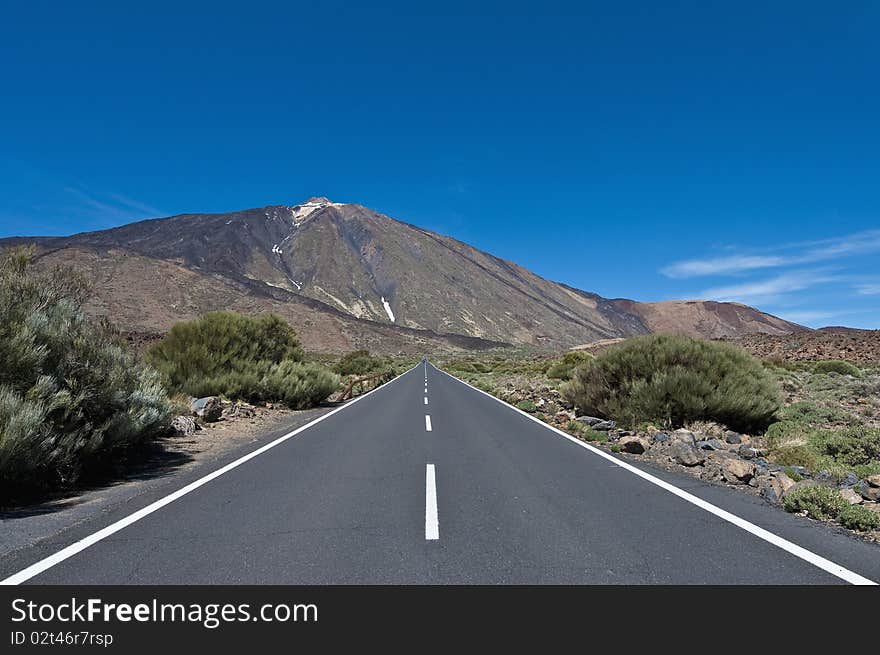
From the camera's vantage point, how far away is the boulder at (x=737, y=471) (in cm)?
766

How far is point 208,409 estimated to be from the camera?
13.4 meters

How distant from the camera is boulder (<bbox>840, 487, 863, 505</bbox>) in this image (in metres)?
6.08

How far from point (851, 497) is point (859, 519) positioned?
0.91 metres

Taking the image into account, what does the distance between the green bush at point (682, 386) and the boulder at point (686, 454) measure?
2.93 meters

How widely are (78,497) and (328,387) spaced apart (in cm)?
1453

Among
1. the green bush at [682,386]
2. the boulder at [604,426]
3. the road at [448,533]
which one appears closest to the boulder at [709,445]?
the road at [448,533]

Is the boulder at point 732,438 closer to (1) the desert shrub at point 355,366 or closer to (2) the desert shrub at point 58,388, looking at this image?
(2) the desert shrub at point 58,388

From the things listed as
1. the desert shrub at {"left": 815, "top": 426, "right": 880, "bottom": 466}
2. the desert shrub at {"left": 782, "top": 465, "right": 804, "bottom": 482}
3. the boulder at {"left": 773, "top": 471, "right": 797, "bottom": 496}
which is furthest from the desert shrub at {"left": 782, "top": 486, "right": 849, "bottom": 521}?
the desert shrub at {"left": 815, "top": 426, "right": 880, "bottom": 466}

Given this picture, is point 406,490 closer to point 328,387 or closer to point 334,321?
point 328,387

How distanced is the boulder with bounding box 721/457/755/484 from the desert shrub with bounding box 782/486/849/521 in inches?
49.8

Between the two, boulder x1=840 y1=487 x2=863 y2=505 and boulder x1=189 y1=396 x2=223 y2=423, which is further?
boulder x1=189 y1=396 x2=223 y2=423

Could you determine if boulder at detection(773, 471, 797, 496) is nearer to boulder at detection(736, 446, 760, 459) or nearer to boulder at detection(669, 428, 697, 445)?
boulder at detection(736, 446, 760, 459)
